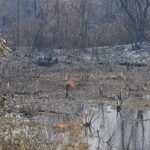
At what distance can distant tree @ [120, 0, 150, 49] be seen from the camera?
49.0 meters

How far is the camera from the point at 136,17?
5184 centimetres

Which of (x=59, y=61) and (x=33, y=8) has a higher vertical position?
(x=33, y=8)

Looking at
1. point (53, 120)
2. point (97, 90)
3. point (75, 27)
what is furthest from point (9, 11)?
point (53, 120)

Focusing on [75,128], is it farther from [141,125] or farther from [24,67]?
[24,67]

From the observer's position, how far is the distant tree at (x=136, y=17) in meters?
49.0

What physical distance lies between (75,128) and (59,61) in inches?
1231

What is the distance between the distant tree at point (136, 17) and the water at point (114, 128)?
23.2 metres

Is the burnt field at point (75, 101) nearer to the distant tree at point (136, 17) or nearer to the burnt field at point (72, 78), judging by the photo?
the burnt field at point (72, 78)

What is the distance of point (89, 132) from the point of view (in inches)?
754

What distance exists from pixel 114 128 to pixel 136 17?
106 ft

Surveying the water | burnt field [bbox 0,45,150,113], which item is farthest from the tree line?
the water

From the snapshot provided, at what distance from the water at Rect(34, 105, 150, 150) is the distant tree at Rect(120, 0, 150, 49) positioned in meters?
23.2

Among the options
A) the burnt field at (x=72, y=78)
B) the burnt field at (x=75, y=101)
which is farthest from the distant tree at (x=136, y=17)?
the burnt field at (x=75, y=101)

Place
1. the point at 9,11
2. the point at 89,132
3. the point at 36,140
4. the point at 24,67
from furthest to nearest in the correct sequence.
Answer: the point at 9,11 → the point at 24,67 → the point at 89,132 → the point at 36,140
